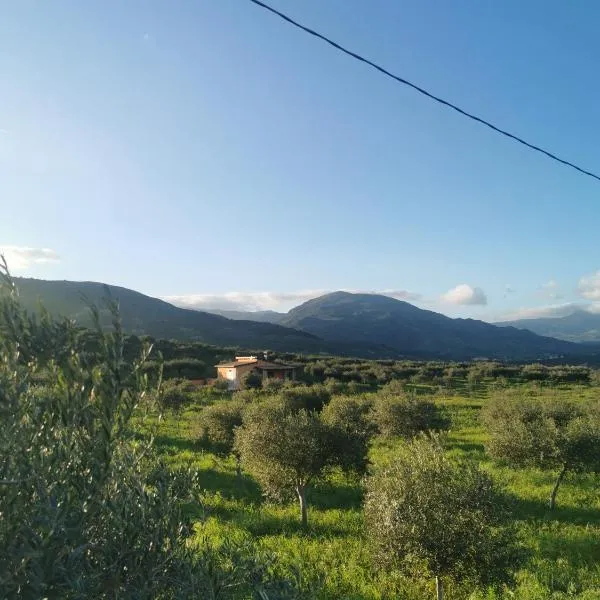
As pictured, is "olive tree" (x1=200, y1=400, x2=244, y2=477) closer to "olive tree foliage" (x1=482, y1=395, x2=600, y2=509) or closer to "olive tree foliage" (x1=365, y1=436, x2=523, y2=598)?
"olive tree foliage" (x1=482, y1=395, x2=600, y2=509)

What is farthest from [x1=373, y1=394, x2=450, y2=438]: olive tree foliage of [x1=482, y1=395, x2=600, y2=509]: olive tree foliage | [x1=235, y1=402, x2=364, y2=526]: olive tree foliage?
[x1=235, y1=402, x2=364, y2=526]: olive tree foliage

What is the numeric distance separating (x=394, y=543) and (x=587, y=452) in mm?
19657

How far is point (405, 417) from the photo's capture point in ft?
135

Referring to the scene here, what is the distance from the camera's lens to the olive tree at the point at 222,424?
118 ft

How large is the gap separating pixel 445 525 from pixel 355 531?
9.77 metres

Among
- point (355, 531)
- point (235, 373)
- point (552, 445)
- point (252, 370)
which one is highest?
point (552, 445)

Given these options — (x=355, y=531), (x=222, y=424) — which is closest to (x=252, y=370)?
(x=222, y=424)

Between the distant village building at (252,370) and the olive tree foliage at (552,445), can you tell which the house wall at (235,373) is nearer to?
the distant village building at (252,370)

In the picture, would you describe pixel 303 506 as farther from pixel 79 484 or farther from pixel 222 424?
pixel 79 484

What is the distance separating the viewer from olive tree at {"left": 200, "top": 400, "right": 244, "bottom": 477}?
35844 mm

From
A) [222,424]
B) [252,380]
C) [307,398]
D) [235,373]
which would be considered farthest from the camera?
[235,373]

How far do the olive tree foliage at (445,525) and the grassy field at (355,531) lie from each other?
8.82 ft

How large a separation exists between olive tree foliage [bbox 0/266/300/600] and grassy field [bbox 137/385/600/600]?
1.03m

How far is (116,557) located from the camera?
20.0ft
